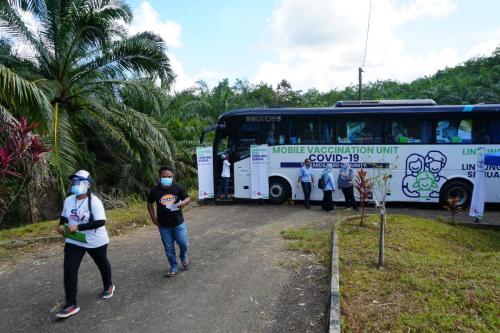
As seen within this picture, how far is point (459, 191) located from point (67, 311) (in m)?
11.1

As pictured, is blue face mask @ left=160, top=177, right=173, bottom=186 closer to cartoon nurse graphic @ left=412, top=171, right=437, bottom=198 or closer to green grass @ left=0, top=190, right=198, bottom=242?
green grass @ left=0, top=190, right=198, bottom=242

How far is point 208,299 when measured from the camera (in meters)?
5.30

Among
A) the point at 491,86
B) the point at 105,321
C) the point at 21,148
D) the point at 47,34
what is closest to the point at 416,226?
the point at 105,321

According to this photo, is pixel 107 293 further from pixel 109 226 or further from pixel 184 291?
pixel 109 226

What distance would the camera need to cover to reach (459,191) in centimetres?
1223

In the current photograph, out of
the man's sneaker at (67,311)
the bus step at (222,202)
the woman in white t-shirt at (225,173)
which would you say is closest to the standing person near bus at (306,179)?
the woman in white t-shirt at (225,173)

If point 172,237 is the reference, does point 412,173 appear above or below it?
above

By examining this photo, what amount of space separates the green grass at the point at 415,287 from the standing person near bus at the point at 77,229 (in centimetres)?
300

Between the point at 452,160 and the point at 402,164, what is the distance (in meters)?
1.38

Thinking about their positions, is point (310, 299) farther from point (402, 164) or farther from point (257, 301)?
point (402, 164)

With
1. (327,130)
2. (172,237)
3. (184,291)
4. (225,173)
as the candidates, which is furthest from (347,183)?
(184,291)

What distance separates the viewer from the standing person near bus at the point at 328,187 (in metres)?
11.7

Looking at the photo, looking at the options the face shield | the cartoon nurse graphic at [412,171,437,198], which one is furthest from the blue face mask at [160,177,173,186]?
the cartoon nurse graphic at [412,171,437,198]

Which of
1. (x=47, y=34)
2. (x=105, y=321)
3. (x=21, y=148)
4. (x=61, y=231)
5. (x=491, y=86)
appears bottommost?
(x=105, y=321)
